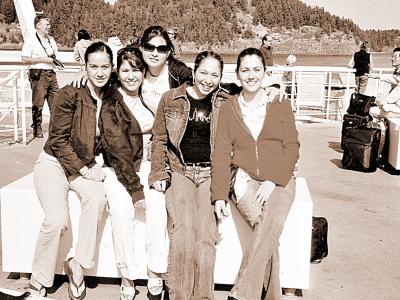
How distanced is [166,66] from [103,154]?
83 centimetres

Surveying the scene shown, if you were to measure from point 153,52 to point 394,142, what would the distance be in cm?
398

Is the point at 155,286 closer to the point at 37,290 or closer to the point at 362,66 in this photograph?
the point at 37,290

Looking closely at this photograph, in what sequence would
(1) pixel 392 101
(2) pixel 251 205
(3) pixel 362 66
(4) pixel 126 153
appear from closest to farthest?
(2) pixel 251 205 → (4) pixel 126 153 → (1) pixel 392 101 → (3) pixel 362 66

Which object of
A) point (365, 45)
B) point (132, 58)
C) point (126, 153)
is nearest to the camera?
point (126, 153)

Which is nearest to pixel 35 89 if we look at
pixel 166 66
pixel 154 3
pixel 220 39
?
pixel 166 66

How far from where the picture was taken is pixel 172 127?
3.48m

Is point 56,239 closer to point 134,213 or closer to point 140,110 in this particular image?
point 134,213

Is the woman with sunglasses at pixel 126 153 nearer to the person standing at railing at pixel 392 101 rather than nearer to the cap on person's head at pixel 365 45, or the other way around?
the person standing at railing at pixel 392 101

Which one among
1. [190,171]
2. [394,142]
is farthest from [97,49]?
[394,142]

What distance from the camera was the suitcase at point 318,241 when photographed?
150 inches

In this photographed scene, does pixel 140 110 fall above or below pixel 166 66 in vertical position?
below

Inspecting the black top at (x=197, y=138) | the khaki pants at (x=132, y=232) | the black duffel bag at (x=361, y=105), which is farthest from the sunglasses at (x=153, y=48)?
the black duffel bag at (x=361, y=105)

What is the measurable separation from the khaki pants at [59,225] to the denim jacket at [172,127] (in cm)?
38

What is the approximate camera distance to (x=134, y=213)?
334cm
